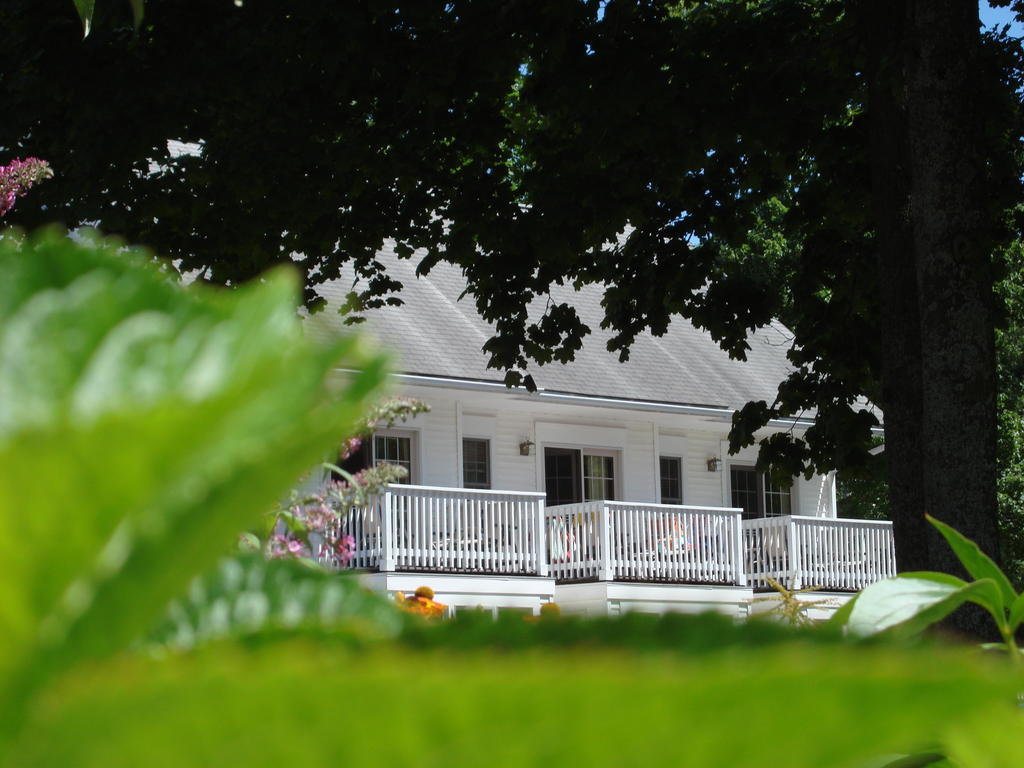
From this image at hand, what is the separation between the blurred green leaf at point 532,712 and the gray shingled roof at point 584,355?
777 inches

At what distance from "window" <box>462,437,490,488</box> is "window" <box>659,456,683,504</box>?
4390mm

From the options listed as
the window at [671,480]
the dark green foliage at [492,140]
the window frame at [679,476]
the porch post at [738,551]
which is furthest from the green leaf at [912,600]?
the window at [671,480]

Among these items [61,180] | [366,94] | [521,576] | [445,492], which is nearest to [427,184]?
[366,94]

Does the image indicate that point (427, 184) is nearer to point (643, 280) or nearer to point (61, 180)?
point (643, 280)

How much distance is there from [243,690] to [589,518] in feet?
70.9

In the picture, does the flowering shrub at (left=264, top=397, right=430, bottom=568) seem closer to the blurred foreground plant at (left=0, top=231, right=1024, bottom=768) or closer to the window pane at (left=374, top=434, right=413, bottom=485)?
the blurred foreground plant at (left=0, top=231, right=1024, bottom=768)

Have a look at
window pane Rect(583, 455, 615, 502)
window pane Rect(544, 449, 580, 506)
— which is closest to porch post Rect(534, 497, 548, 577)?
window pane Rect(544, 449, 580, 506)

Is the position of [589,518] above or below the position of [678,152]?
below

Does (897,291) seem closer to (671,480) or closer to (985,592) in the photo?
(985,592)

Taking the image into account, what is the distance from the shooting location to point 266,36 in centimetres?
1056

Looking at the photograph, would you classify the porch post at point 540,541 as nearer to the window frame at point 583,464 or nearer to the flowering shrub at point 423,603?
the window frame at point 583,464

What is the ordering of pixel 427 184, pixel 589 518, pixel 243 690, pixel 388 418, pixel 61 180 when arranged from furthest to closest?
pixel 589 518 → pixel 427 184 → pixel 61 180 → pixel 388 418 → pixel 243 690

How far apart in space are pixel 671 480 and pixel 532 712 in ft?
87.3

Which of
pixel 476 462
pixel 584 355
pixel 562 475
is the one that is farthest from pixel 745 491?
pixel 476 462
